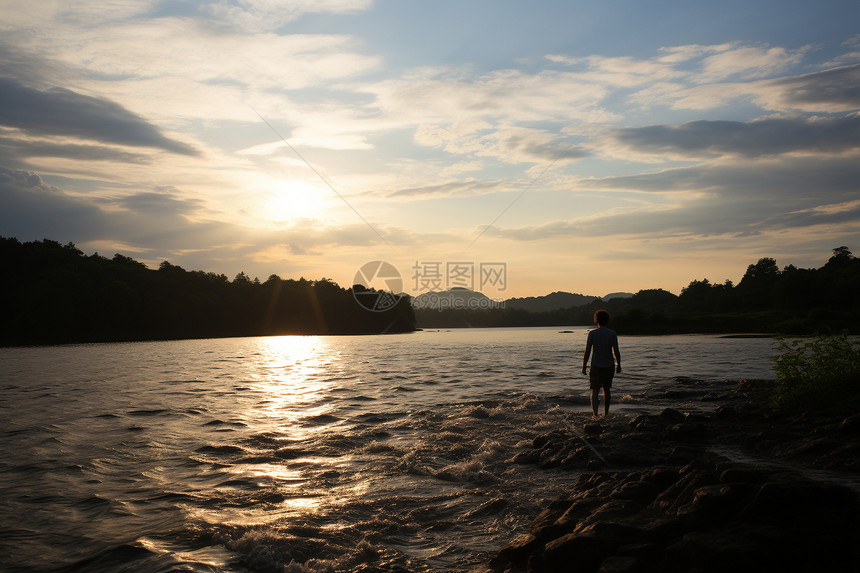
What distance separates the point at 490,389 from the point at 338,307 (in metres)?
169

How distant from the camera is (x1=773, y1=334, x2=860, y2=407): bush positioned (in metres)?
13.8

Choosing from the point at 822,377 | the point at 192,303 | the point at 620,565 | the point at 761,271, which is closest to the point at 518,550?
the point at 620,565

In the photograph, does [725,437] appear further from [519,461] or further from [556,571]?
[556,571]

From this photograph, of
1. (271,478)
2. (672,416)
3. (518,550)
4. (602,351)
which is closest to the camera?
(518,550)

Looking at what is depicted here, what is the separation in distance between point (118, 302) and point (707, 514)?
399ft

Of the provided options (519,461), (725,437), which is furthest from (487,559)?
(725,437)

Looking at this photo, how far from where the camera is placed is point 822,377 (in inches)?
553

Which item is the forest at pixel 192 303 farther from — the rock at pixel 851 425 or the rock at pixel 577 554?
the rock at pixel 577 554

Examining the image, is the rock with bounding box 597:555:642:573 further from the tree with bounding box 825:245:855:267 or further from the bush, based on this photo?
the tree with bounding box 825:245:855:267

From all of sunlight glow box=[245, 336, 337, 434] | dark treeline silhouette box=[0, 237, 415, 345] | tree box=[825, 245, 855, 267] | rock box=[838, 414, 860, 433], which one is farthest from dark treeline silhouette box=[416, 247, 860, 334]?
dark treeline silhouette box=[0, 237, 415, 345]

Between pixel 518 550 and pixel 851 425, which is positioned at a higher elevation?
pixel 851 425

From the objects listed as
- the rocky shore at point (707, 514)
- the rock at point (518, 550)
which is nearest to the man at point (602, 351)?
the rocky shore at point (707, 514)

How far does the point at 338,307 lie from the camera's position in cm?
18950

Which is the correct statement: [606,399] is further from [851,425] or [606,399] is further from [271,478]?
[271,478]
